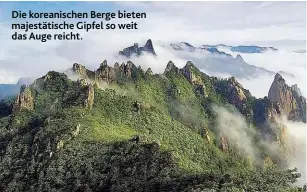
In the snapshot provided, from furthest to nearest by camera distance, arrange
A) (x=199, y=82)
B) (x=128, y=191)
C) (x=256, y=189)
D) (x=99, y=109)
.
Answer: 1. (x=199, y=82)
2. (x=99, y=109)
3. (x=128, y=191)
4. (x=256, y=189)

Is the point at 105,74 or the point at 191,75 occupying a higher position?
the point at 191,75

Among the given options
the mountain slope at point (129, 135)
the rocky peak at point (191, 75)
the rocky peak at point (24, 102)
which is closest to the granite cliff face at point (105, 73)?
the mountain slope at point (129, 135)

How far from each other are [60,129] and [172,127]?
128 feet

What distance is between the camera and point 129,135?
12431cm

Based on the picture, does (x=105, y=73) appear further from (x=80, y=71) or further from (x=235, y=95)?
(x=235, y=95)

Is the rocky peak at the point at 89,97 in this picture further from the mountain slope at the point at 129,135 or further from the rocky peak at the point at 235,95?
the rocky peak at the point at 235,95

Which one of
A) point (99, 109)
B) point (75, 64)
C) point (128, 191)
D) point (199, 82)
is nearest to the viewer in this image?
point (128, 191)

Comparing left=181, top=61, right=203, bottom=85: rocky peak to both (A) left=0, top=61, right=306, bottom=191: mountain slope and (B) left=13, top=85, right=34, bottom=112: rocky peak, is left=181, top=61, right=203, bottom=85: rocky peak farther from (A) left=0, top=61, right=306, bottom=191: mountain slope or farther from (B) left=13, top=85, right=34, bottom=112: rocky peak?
(B) left=13, top=85, right=34, bottom=112: rocky peak

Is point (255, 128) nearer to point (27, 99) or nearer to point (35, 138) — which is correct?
point (27, 99)

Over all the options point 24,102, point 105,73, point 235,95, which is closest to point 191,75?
point 235,95

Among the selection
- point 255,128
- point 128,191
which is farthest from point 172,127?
point 128,191

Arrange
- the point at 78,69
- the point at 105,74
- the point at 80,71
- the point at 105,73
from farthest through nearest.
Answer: the point at 80,71 < the point at 78,69 < the point at 105,73 < the point at 105,74

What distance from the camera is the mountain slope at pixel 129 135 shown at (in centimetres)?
9025

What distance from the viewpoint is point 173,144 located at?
450 ft
